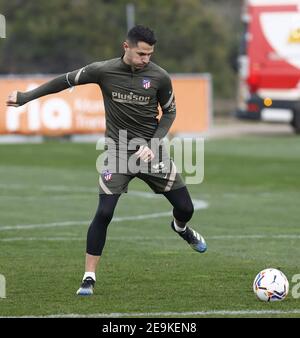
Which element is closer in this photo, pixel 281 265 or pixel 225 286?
pixel 225 286

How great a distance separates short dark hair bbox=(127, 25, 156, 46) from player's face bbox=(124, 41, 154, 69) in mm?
31

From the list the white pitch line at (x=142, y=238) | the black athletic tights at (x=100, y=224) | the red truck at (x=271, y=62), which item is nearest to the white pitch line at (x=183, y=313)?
the black athletic tights at (x=100, y=224)

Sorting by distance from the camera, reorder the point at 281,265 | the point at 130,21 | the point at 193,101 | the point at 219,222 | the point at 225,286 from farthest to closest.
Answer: the point at 130,21 → the point at 193,101 → the point at 219,222 → the point at 281,265 → the point at 225,286

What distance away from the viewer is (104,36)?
44.6m

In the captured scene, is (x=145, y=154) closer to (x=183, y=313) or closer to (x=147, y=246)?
(x=183, y=313)

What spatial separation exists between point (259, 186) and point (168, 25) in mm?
25908

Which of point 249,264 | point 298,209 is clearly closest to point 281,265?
point 249,264

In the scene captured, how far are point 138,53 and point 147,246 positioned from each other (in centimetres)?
355

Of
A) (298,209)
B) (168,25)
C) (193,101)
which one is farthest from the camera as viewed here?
(168,25)

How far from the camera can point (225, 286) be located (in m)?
9.66

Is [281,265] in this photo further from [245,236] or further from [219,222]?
[219,222]

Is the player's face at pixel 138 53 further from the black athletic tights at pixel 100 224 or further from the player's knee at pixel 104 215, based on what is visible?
the player's knee at pixel 104 215

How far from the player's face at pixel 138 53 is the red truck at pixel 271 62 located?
935 inches

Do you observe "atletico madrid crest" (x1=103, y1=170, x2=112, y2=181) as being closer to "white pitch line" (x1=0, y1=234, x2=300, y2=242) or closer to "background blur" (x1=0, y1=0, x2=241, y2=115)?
"white pitch line" (x1=0, y1=234, x2=300, y2=242)
